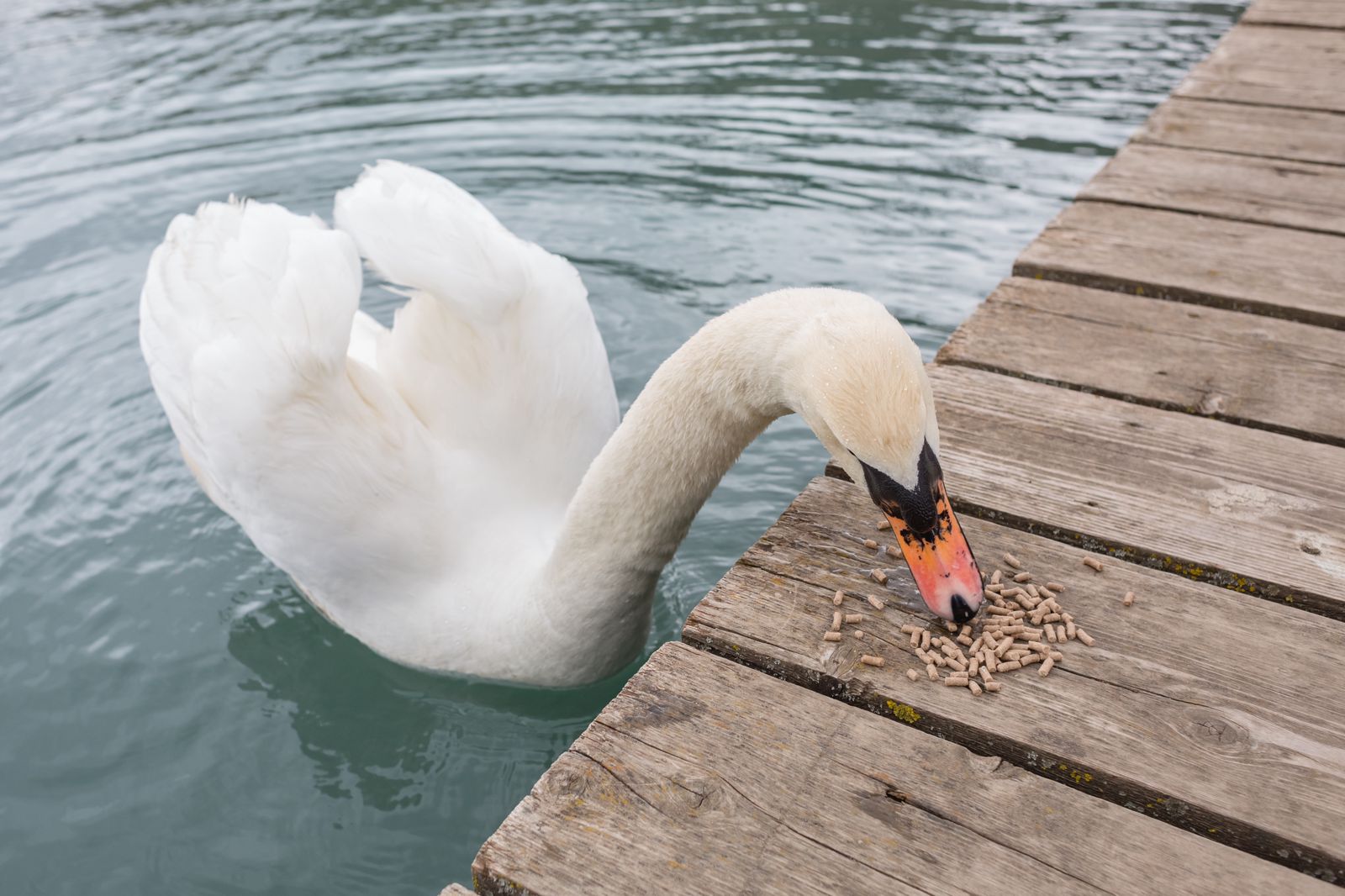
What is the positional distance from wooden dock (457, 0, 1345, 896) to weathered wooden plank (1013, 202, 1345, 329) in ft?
0.27

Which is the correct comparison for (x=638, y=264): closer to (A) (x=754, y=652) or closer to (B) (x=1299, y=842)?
(A) (x=754, y=652)

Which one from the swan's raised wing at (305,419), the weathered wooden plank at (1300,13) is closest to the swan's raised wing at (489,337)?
the swan's raised wing at (305,419)

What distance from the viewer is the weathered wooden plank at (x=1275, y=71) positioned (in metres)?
5.27

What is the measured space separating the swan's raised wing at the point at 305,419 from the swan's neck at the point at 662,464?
1.88 feet

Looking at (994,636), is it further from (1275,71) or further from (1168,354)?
(1275,71)

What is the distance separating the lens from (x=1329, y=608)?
2242 mm

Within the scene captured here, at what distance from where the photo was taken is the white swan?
9.53ft

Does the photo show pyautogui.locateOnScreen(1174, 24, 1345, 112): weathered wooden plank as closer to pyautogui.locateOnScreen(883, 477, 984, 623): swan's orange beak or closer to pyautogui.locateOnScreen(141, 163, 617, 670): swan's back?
pyautogui.locateOnScreen(141, 163, 617, 670): swan's back

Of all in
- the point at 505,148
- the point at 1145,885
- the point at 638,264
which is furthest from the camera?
the point at 505,148

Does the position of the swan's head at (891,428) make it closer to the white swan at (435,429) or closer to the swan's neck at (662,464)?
the swan's neck at (662,464)

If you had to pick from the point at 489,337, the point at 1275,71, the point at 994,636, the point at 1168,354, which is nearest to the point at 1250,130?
the point at 1275,71

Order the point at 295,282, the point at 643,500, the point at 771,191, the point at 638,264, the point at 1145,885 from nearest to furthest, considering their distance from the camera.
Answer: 1. the point at 1145,885
2. the point at 643,500
3. the point at 295,282
4. the point at 638,264
5. the point at 771,191

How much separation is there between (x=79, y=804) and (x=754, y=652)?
2.25 meters

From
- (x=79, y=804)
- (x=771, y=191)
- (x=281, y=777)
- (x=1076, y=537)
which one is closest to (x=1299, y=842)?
(x=1076, y=537)
